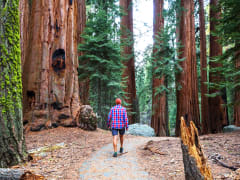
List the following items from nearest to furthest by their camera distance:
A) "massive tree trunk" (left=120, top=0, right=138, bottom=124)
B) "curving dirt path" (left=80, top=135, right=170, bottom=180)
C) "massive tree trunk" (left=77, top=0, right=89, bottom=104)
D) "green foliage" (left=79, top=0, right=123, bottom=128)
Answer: "curving dirt path" (left=80, top=135, right=170, bottom=180), "green foliage" (left=79, top=0, right=123, bottom=128), "massive tree trunk" (left=77, top=0, right=89, bottom=104), "massive tree trunk" (left=120, top=0, right=138, bottom=124)

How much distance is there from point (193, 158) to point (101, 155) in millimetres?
3072

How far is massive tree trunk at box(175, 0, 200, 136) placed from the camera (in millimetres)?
11492

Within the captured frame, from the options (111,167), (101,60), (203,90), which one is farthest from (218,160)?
(203,90)

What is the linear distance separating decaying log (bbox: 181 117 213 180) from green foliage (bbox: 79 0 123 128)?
6.66 meters

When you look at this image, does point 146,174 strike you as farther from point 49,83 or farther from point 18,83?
point 49,83

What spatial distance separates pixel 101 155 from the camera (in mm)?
5520

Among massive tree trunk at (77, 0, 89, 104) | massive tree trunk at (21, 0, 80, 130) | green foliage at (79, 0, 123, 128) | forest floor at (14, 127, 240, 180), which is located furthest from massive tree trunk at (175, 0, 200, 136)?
massive tree trunk at (21, 0, 80, 130)

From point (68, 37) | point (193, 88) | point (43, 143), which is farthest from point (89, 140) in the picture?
point (193, 88)

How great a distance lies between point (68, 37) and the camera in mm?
9453

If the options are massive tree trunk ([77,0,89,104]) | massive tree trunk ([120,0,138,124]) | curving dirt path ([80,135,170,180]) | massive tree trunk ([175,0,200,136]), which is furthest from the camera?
massive tree trunk ([120,0,138,124])

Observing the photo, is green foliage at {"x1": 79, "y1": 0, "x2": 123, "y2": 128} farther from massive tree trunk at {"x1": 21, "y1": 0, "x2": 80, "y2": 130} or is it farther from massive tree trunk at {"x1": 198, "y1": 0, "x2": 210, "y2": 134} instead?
massive tree trunk at {"x1": 198, "y1": 0, "x2": 210, "y2": 134}

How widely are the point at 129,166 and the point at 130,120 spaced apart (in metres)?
9.91

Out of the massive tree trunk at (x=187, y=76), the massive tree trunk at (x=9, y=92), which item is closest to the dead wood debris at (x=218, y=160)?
the massive tree trunk at (x=9, y=92)

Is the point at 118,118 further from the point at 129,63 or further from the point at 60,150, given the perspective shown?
the point at 129,63
